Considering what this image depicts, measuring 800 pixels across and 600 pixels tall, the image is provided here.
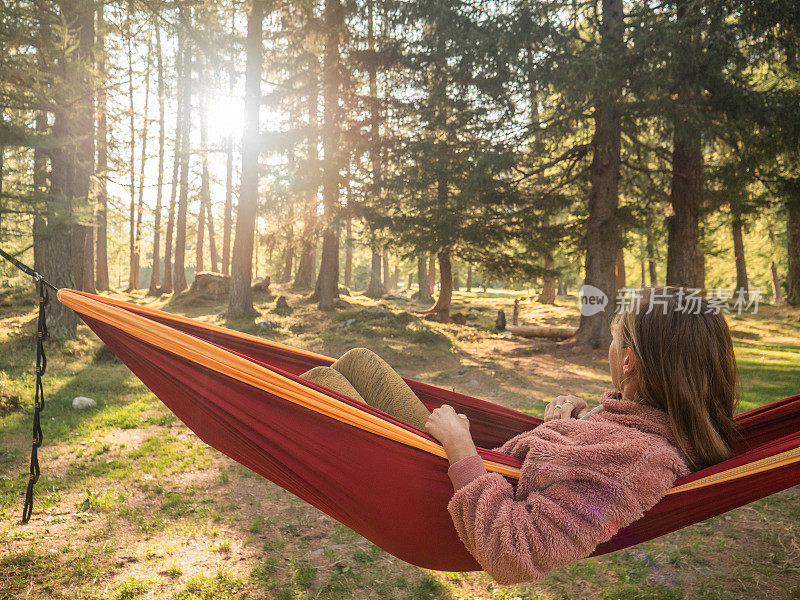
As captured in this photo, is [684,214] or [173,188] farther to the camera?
[173,188]

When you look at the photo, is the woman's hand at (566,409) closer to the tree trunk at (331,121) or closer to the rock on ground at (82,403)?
the rock on ground at (82,403)

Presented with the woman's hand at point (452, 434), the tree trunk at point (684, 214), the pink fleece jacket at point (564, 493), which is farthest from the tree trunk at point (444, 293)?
the pink fleece jacket at point (564, 493)

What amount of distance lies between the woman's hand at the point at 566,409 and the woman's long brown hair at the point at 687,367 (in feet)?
1.07

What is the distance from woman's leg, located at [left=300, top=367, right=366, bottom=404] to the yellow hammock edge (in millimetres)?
239

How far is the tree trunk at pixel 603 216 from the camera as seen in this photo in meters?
6.41

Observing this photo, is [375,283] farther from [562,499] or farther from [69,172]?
[562,499]

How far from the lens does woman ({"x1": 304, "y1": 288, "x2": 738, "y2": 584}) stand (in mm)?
909

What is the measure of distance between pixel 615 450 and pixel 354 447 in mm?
614

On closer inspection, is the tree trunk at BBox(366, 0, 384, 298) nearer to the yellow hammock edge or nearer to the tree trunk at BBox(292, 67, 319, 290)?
the tree trunk at BBox(292, 67, 319, 290)

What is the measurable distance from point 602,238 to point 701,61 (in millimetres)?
2426

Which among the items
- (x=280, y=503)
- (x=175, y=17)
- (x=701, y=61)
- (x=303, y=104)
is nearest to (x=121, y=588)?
(x=280, y=503)

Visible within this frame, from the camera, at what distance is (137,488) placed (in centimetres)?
262

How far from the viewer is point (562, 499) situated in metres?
0.93

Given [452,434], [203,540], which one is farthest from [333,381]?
[203,540]
